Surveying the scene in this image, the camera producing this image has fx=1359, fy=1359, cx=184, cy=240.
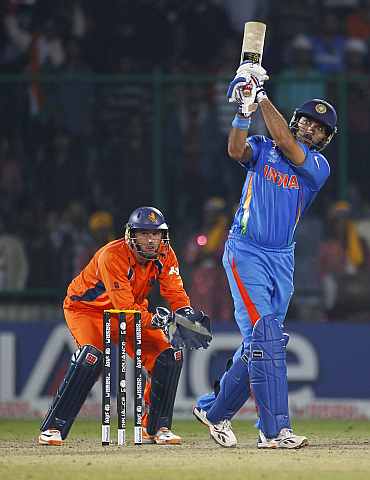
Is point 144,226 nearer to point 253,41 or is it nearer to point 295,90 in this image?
point 253,41

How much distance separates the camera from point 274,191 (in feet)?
27.9

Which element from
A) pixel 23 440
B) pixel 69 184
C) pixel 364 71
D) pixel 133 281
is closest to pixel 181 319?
pixel 133 281

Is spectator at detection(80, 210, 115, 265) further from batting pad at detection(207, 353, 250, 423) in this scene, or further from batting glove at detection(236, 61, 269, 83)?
batting glove at detection(236, 61, 269, 83)

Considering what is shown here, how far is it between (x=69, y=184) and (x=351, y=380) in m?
3.36

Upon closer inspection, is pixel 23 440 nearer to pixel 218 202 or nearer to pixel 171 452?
pixel 171 452

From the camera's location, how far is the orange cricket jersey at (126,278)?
8.91 metres

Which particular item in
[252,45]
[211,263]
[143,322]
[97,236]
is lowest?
[143,322]

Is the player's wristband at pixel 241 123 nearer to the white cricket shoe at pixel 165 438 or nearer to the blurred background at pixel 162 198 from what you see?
the white cricket shoe at pixel 165 438

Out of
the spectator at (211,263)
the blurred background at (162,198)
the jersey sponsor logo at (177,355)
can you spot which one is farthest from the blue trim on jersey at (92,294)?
the spectator at (211,263)

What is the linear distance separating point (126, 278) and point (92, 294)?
1.23ft

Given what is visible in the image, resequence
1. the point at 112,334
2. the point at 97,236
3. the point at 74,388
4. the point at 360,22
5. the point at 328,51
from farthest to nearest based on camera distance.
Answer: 1. the point at 360,22
2. the point at 328,51
3. the point at 97,236
4. the point at 112,334
5. the point at 74,388

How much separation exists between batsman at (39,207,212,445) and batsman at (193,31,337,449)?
44 centimetres

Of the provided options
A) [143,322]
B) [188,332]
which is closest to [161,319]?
[188,332]

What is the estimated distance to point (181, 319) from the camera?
8.83m
